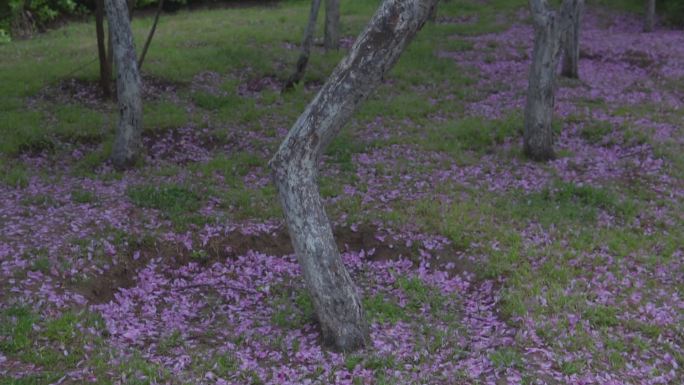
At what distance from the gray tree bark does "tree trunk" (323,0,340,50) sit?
920cm

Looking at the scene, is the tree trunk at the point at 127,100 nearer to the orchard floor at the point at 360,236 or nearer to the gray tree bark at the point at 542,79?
the orchard floor at the point at 360,236

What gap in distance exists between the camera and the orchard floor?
6.18 m

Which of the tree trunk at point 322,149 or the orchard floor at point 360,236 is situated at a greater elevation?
the tree trunk at point 322,149

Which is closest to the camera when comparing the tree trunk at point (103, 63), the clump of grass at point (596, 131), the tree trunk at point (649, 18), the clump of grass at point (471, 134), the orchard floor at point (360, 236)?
the orchard floor at point (360, 236)

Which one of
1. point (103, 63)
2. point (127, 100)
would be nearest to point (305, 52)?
point (103, 63)

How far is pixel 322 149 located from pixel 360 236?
119 inches

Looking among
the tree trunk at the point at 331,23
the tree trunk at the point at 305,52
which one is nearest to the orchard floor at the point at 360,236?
the tree trunk at the point at 305,52

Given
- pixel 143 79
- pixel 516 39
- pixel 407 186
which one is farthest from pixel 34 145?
pixel 516 39

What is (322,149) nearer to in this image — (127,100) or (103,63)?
(127,100)

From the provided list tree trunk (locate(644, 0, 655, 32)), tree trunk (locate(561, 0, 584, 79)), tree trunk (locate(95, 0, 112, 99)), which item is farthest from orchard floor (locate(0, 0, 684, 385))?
tree trunk (locate(644, 0, 655, 32))

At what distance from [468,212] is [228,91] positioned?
8322 mm

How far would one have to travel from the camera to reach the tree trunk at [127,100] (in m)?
10.9

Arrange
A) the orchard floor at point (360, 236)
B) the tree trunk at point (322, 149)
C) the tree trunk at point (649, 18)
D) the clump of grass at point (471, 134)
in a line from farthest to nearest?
the tree trunk at point (649, 18)
the clump of grass at point (471, 134)
the orchard floor at point (360, 236)
the tree trunk at point (322, 149)

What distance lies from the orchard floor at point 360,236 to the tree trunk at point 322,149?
447 mm
